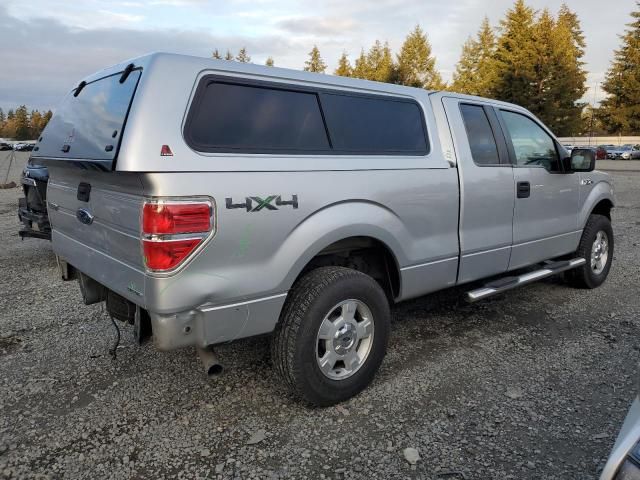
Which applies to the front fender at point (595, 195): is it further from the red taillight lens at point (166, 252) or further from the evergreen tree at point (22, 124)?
the evergreen tree at point (22, 124)

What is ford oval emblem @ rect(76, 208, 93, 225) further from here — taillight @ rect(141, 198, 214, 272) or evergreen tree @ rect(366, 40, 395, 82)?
evergreen tree @ rect(366, 40, 395, 82)

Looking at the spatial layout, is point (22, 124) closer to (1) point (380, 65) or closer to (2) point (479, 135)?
(1) point (380, 65)

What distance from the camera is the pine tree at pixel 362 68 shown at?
4738 centimetres

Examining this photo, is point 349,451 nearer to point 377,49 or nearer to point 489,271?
point 489,271

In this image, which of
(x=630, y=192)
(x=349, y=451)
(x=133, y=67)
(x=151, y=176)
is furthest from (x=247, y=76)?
(x=630, y=192)

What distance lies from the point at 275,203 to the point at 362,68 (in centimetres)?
4901

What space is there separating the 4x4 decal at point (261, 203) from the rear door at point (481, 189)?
1.59 meters

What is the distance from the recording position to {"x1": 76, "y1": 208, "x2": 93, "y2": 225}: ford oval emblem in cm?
303

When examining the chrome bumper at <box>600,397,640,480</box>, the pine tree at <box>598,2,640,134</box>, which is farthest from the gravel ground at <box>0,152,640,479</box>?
the pine tree at <box>598,2,640,134</box>

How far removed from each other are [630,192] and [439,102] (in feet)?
48.8

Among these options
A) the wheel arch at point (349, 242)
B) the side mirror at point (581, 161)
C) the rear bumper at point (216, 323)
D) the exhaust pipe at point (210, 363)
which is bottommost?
the exhaust pipe at point (210, 363)

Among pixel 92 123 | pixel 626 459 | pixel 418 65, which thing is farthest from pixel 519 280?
pixel 418 65

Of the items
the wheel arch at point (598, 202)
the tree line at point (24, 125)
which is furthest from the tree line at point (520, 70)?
the tree line at point (24, 125)

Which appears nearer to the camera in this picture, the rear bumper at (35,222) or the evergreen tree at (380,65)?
the rear bumper at (35,222)
